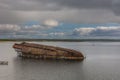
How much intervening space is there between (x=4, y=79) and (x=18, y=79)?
2.25 m

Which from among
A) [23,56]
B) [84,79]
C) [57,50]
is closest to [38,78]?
[84,79]

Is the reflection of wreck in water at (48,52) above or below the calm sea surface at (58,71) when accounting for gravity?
above

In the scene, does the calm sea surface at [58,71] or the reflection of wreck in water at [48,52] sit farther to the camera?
the reflection of wreck in water at [48,52]

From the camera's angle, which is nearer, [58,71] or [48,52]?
[58,71]

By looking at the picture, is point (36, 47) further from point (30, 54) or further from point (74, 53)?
point (74, 53)

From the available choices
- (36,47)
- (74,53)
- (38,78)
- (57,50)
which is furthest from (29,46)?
(38,78)

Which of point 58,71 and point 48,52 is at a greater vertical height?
point 48,52

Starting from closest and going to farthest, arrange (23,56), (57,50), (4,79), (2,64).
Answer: (4,79) < (2,64) < (57,50) < (23,56)

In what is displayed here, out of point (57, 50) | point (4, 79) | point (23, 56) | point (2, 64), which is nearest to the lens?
point (4, 79)

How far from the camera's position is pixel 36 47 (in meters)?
77.8

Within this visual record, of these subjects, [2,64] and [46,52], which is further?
[46,52]

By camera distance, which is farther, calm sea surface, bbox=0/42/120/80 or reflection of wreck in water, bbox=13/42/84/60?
reflection of wreck in water, bbox=13/42/84/60

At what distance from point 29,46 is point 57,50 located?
322 inches

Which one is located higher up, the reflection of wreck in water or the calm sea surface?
the reflection of wreck in water
